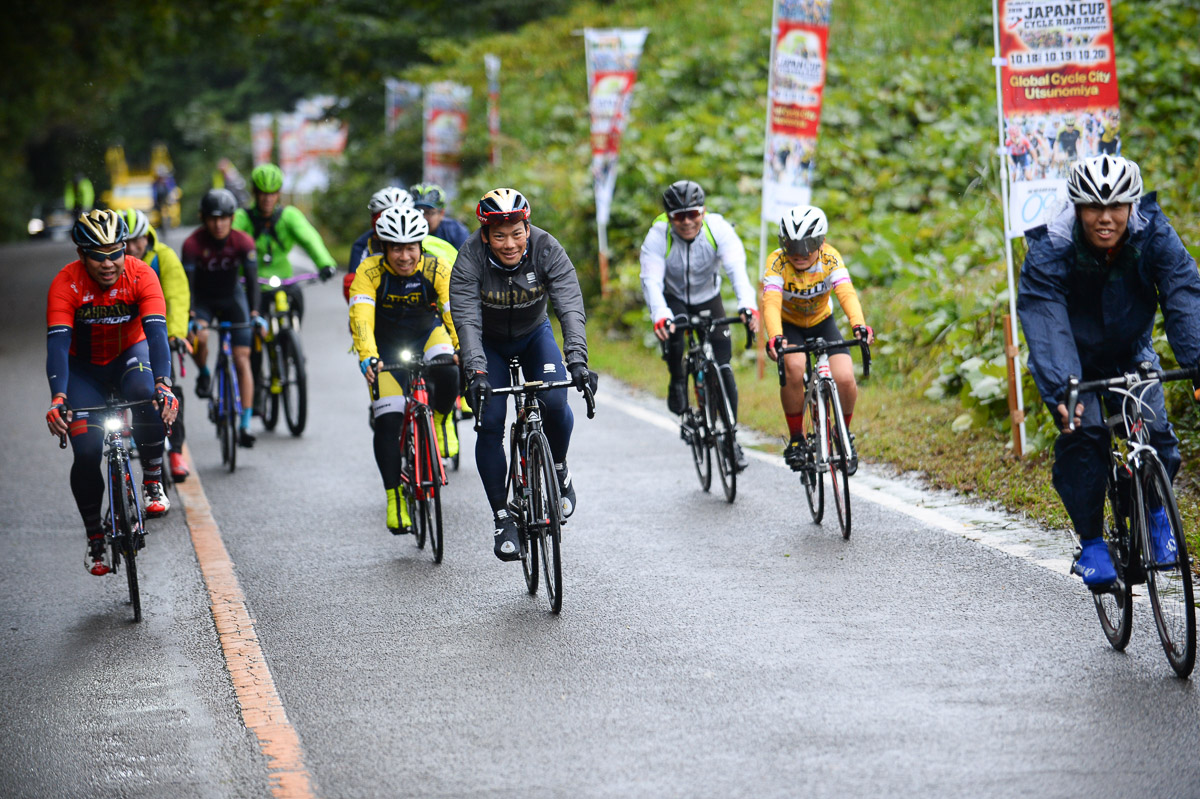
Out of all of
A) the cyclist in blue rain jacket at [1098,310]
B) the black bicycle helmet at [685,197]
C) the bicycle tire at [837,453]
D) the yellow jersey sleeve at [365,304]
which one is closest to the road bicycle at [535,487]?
the yellow jersey sleeve at [365,304]

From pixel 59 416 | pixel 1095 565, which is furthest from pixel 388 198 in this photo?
pixel 1095 565

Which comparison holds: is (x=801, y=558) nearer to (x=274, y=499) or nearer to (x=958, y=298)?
(x=274, y=499)

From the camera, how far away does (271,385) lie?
12141 millimetres

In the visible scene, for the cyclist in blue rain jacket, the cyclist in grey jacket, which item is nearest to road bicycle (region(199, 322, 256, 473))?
the cyclist in grey jacket

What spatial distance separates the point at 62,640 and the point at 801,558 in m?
3.88

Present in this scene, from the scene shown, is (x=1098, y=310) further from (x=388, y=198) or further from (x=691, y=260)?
(x=388, y=198)

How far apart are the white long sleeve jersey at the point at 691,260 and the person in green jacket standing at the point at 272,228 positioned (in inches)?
133

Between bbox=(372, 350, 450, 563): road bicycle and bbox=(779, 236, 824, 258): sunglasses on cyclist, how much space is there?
222 cm

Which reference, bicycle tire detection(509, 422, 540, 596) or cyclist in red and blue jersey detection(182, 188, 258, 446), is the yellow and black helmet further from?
cyclist in red and blue jersey detection(182, 188, 258, 446)

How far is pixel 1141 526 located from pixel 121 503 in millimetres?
4905

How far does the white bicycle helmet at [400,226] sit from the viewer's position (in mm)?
7910

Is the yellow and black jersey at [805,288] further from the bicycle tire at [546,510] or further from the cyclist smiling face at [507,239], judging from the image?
the bicycle tire at [546,510]

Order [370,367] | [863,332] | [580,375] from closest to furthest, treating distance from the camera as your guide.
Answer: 1. [580,375]
2. [370,367]
3. [863,332]

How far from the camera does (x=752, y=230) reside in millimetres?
17500
